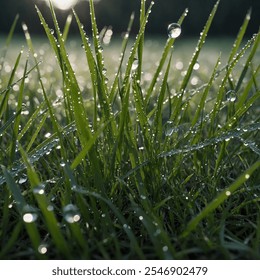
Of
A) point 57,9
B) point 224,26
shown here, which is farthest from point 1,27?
point 224,26

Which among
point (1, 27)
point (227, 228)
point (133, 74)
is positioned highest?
point (133, 74)

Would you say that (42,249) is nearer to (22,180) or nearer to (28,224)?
(28,224)

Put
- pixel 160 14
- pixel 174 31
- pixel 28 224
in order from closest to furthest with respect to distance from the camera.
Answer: pixel 28 224 → pixel 174 31 → pixel 160 14

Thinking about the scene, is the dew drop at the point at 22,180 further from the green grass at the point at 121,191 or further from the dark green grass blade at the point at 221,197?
the dark green grass blade at the point at 221,197

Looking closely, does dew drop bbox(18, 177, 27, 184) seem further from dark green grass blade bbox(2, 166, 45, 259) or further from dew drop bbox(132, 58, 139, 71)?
dew drop bbox(132, 58, 139, 71)

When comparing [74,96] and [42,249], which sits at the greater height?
[74,96]

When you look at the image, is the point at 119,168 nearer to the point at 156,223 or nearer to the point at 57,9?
the point at 156,223

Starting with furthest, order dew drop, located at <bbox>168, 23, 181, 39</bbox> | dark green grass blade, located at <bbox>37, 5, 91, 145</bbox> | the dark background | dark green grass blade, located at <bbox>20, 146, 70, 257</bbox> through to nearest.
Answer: the dark background < dew drop, located at <bbox>168, 23, 181, 39</bbox> < dark green grass blade, located at <bbox>37, 5, 91, 145</bbox> < dark green grass blade, located at <bbox>20, 146, 70, 257</bbox>

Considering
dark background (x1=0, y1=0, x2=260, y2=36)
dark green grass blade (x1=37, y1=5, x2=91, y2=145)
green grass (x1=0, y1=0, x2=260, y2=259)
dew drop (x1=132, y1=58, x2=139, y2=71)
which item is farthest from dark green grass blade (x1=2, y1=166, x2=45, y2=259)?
dark background (x1=0, y1=0, x2=260, y2=36)

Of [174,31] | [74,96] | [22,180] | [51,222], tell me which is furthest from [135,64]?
[51,222]
